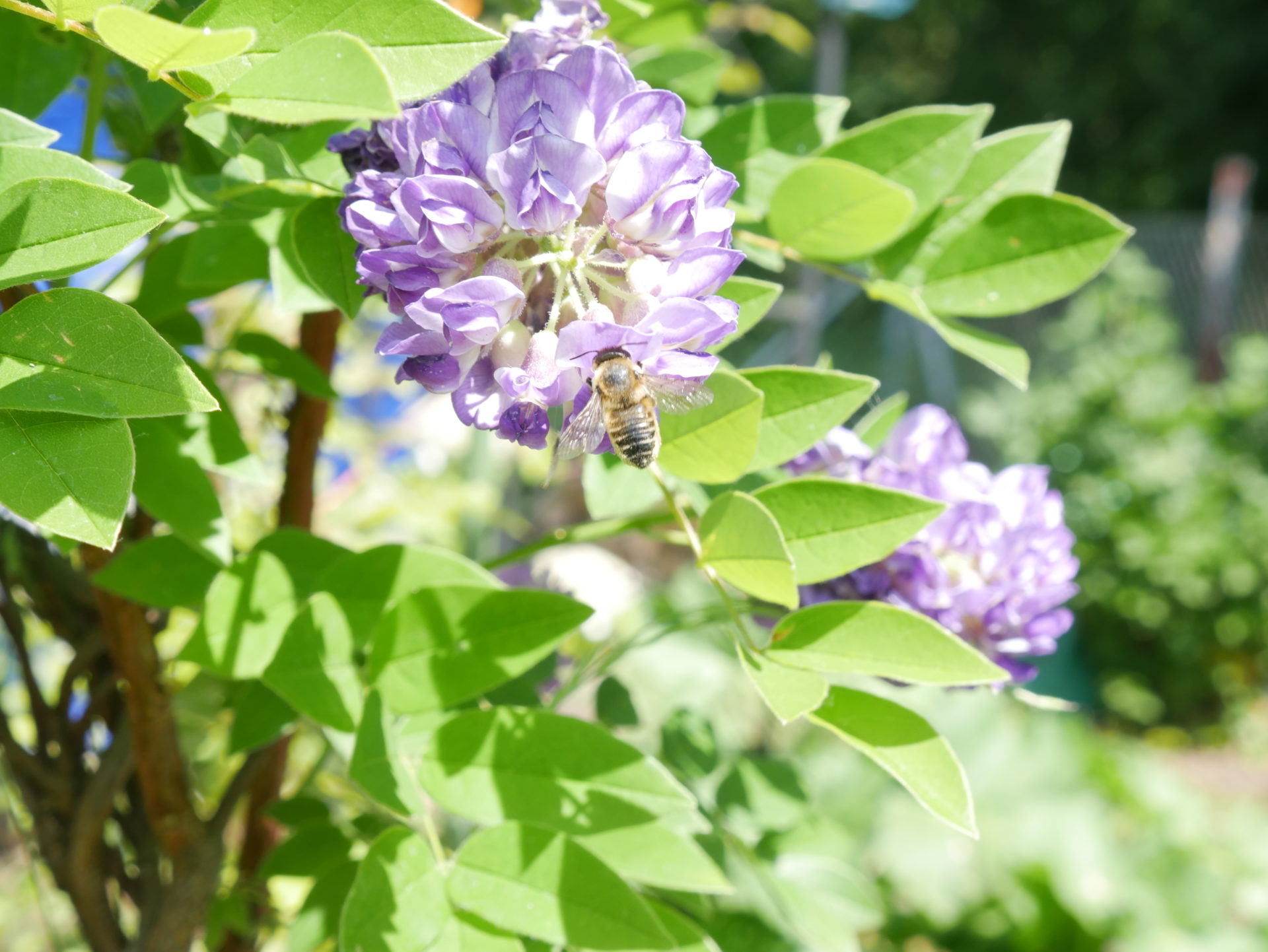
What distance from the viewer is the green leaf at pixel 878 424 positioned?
0.53 meters

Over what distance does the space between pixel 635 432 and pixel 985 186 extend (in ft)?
0.78

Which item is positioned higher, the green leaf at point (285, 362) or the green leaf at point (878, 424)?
the green leaf at point (878, 424)

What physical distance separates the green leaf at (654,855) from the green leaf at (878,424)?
9.1 inches

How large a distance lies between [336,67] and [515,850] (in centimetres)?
28

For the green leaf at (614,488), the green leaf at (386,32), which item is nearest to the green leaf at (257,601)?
the green leaf at (614,488)

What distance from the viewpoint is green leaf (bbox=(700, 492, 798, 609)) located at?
351 millimetres

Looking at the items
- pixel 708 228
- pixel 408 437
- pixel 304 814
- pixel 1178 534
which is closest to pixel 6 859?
pixel 408 437

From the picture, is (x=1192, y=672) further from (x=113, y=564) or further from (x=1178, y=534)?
(x=113, y=564)

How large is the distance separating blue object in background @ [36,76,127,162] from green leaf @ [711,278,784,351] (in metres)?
0.36

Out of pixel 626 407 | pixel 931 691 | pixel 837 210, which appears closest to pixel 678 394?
pixel 626 407

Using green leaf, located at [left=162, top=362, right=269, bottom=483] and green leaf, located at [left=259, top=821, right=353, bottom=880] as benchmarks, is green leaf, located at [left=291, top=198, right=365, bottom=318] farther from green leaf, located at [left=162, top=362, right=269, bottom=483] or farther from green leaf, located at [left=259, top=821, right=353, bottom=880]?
green leaf, located at [left=259, top=821, right=353, bottom=880]

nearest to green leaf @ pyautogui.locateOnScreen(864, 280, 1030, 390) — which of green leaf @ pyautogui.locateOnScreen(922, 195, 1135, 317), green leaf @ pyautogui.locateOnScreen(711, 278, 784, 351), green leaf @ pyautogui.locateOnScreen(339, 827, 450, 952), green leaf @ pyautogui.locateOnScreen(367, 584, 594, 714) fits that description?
green leaf @ pyautogui.locateOnScreen(922, 195, 1135, 317)

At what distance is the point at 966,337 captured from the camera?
0.49 metres

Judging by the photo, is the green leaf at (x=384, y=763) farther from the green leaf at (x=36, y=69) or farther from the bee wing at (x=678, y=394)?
the green leaf at (x=36, y=69)
